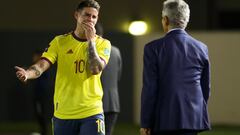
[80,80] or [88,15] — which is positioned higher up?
[88,15]

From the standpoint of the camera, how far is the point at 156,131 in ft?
19.5

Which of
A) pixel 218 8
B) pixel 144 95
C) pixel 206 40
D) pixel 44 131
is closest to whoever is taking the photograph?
pixel 144 95

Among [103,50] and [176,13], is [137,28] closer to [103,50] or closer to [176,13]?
[103,50]

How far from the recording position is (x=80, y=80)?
650cm

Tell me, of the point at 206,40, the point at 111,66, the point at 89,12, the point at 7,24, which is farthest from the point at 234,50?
the point at 89,12

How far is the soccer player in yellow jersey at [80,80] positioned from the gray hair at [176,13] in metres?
0.82

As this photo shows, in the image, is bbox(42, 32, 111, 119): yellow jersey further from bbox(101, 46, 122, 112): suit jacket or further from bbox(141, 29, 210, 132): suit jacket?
bbox(101, 46, 122, 112): suit jacket

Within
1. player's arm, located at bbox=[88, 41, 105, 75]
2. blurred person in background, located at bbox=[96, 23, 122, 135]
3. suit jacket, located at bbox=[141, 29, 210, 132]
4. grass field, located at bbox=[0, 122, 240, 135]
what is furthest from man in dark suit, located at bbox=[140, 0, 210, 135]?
grass field, located at bbox=[0, 122, 240, 135]

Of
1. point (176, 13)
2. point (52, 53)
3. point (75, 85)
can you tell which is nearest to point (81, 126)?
point (75, 85)

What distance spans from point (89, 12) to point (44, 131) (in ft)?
24.2

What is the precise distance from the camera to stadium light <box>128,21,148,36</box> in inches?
722

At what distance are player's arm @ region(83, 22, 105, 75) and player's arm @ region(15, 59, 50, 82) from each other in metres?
0.45

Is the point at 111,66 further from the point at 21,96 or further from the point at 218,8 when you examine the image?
the point at 218,8

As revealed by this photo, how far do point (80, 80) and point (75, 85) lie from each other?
6 cm
